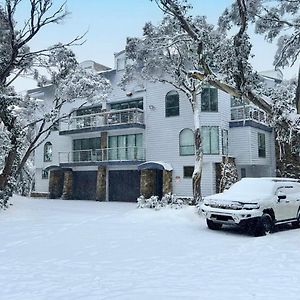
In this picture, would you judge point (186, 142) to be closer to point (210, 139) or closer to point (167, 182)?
point (210, 139)

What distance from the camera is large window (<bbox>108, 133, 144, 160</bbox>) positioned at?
87.2 ft

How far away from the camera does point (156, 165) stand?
24.9 m

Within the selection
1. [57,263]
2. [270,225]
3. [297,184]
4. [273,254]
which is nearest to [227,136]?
[297,184]

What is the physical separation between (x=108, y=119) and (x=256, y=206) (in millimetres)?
18457

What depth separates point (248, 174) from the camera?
26.8 metres

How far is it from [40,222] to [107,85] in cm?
1187

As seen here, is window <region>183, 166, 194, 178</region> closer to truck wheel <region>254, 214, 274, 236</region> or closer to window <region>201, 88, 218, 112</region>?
window <region>201, 88, 218, 112</region>

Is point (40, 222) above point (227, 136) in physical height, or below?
below

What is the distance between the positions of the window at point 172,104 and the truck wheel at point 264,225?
15.1 m

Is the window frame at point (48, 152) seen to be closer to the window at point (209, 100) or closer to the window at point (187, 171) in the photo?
the window at point (187, 171)

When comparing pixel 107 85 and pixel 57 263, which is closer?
pixel 57 263

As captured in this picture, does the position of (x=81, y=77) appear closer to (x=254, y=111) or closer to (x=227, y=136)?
(x=227, y=136)

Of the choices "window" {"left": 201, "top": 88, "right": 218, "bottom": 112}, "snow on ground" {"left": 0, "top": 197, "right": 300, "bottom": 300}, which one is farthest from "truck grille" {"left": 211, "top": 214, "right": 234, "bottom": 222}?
"window" {"left": 201, "top": 88, "right": 218, "bottom": 112}

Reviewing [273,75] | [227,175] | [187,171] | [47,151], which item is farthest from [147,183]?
[273,75]
